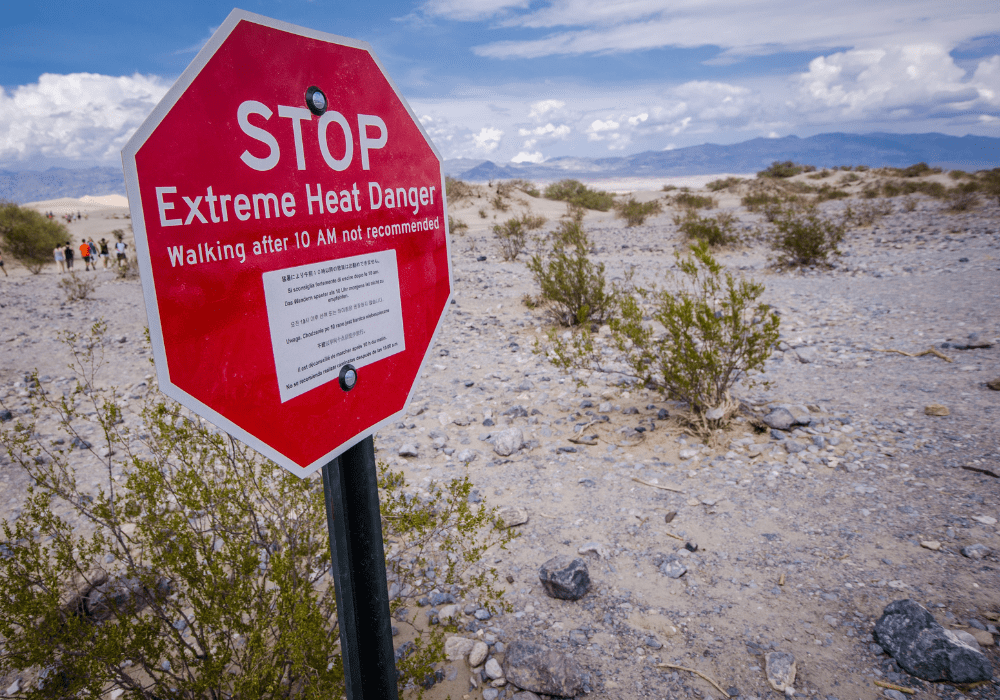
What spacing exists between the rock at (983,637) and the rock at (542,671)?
166 cm

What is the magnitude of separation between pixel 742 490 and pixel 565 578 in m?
1.55

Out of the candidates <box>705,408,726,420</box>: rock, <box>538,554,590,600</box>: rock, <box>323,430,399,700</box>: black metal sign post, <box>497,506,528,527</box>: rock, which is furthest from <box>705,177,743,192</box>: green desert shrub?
<box>323,430,399,700</box>: black metal sign post

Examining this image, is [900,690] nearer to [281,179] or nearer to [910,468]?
[910,468]

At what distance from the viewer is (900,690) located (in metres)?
2.05

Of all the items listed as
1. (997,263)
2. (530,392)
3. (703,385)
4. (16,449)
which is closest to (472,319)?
(530,392)

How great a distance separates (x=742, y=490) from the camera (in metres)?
3.52

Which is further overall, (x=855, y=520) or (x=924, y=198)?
(x=924, y=198)

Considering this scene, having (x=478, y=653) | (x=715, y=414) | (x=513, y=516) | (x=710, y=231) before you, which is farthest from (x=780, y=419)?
(x=710, y=231)

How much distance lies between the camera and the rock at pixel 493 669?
2.28m

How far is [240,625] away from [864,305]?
326 inches

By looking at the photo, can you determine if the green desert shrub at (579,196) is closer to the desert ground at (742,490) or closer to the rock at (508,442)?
the desert ground at (742,490)

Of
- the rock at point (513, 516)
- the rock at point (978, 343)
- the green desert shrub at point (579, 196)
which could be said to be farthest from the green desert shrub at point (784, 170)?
the rock at point (513, 516)

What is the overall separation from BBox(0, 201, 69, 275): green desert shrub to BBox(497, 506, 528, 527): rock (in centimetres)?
2036

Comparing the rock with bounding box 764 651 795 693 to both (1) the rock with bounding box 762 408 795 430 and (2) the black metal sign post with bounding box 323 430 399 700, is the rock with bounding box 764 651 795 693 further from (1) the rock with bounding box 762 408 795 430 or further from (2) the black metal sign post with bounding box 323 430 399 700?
(1) the rock with bounding box 762 408 795 430
